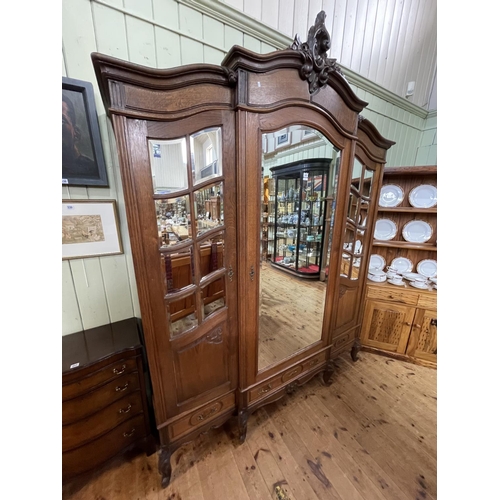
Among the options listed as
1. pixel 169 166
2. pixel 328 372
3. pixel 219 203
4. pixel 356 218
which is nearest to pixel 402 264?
pixel 356 218

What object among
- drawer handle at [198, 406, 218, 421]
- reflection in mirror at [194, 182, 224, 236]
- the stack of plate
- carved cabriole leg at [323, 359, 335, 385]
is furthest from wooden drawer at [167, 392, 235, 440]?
the stack of plate

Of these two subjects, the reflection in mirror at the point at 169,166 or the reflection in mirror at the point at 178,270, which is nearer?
the reflection in mirror at the point at 169,166

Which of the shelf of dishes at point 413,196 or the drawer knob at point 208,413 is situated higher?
the shelf of dishes at point 413,196

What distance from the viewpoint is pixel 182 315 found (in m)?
0.97

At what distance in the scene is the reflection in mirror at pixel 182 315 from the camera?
3.09 feet

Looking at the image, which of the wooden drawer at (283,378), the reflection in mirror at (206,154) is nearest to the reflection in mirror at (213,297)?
the reflection in mirror at (206,154)

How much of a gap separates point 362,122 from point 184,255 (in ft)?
4.44

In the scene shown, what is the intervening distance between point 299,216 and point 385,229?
1.34m

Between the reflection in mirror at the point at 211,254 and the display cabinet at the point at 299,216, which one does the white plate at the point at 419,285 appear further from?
the reflection in mirror at the point at 211,254

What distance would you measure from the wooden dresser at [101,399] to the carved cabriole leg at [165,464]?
21cm

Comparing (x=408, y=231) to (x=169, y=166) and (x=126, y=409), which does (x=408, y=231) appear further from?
(x=126, y=409)

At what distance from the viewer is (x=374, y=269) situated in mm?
2172
